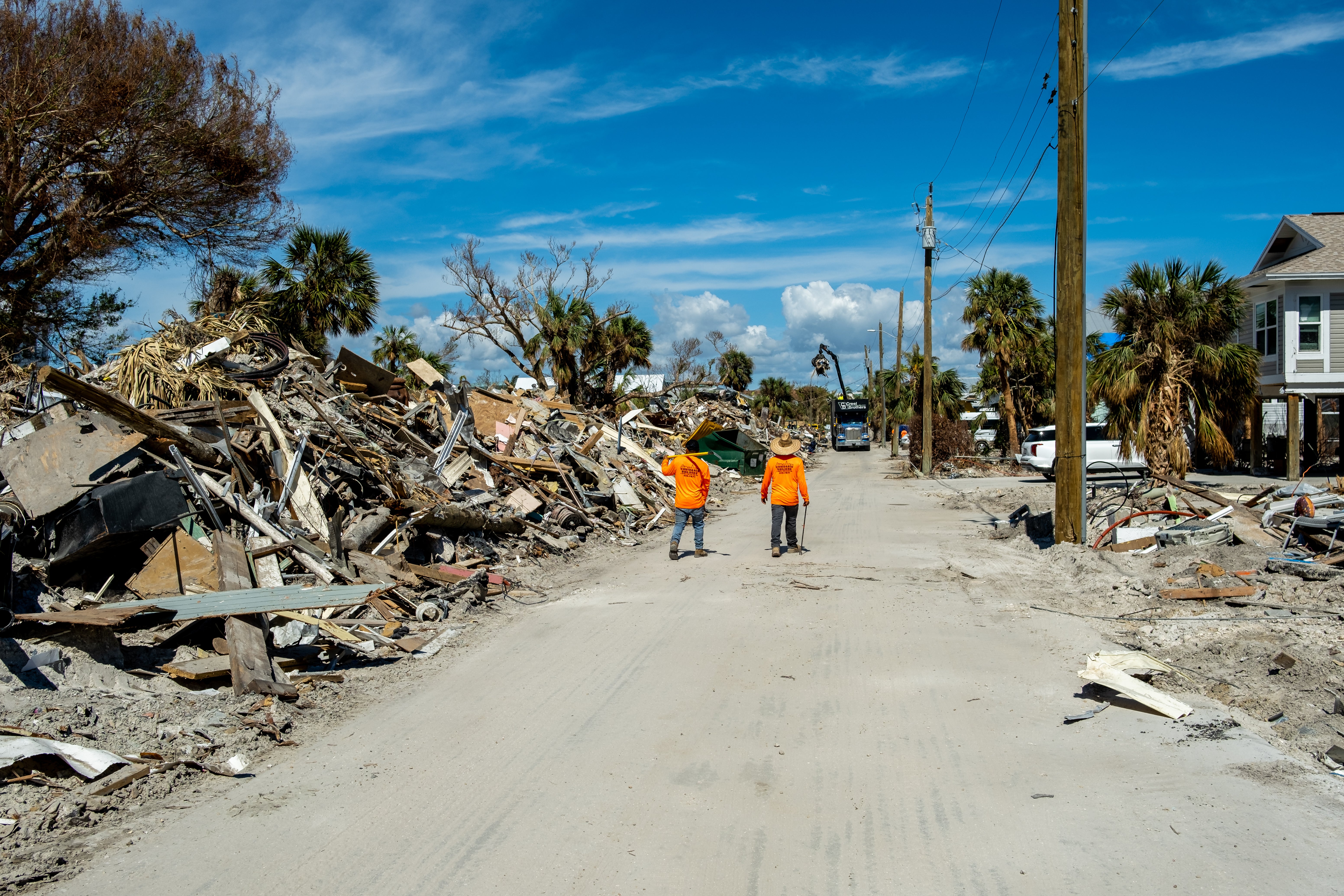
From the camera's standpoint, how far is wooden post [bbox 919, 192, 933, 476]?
3034 centimetres

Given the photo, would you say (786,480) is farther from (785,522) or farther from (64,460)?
(64,460)

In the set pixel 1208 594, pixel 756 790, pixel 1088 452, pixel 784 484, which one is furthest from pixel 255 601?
pixel 1088 452

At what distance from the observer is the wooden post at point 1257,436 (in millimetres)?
25516

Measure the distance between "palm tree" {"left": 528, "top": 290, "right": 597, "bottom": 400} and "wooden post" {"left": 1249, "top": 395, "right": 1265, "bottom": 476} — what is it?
22.6 m

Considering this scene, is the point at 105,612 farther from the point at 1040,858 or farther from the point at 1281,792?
the point at 1281,792

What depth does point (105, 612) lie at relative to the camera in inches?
233

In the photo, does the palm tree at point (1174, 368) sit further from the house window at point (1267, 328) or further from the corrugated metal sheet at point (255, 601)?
the corrugated metal sheet at point (255, 601)

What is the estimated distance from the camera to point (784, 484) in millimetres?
11891

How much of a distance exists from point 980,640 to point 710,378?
4210 centimetres

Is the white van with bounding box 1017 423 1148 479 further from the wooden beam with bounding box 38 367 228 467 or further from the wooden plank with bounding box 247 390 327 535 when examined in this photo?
the wooden beam with bounding box 38 367 228 467

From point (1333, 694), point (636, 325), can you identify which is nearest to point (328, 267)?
point (636, 325)

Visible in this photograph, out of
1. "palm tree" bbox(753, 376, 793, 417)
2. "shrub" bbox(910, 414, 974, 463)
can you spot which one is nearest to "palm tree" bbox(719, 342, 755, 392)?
"palm tree" bbox(753, 376, 793, 417)

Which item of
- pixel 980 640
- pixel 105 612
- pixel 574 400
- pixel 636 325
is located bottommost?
pixel 980 640

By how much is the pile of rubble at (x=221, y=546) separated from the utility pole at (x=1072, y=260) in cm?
671
